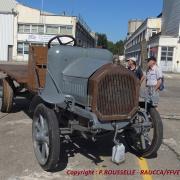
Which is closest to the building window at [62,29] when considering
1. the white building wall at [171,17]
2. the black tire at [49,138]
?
the white building wall at [171,17]

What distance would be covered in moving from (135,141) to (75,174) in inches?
66.3

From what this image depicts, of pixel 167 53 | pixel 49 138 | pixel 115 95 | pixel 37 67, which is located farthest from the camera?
pixel 167 53

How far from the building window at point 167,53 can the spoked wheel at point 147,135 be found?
4209 cm

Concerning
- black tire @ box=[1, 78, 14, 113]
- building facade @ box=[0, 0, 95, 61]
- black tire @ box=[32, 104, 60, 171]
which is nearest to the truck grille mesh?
black tire @ box=[32, 104, 60, 171]

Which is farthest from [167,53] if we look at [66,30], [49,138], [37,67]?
[49,138]

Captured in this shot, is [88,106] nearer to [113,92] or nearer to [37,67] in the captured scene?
[113,92]

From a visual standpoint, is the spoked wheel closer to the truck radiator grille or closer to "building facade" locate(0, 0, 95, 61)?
the truck radiator grille

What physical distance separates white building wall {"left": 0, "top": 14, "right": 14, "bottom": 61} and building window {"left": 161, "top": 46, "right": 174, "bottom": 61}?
85.3 ft

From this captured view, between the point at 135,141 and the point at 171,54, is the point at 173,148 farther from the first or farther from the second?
the point at 171,54

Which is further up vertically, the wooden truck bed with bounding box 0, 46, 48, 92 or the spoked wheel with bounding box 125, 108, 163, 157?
the wooden truck bed with bounding box 0, 46, 48, 92

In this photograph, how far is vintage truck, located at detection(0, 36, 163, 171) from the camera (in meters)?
6.08

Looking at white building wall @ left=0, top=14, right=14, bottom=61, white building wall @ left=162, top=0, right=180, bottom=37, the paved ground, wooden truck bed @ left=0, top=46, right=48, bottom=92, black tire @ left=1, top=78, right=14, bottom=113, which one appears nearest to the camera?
the paved ground

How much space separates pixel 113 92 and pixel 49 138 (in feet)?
3.92

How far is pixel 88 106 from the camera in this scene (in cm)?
625
